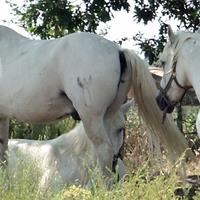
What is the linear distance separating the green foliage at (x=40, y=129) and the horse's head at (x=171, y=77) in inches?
115

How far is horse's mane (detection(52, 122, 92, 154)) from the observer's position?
4.49 metres

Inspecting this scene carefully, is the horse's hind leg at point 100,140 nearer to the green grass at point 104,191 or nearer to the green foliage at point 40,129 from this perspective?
the green grass at point 104,191

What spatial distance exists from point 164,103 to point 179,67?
440 mm

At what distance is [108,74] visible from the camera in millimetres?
4414

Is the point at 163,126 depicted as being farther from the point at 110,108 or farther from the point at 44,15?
the point at 44,15

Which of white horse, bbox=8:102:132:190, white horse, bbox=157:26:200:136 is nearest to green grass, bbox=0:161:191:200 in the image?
white horse, bbox=157:26:200:136

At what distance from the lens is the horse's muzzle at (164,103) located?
453 centimetres

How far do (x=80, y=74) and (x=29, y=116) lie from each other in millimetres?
601

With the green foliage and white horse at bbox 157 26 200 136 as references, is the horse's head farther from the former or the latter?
the green foliage

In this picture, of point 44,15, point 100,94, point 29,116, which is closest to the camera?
point 100,94

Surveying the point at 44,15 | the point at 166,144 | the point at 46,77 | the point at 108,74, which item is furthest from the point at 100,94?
the point at 44,15

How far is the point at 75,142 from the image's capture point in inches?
178

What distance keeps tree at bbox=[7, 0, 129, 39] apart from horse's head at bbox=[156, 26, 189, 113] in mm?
2453

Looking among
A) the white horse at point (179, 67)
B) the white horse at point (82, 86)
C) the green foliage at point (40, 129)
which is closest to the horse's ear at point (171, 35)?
the white horse at point (179, 67)
